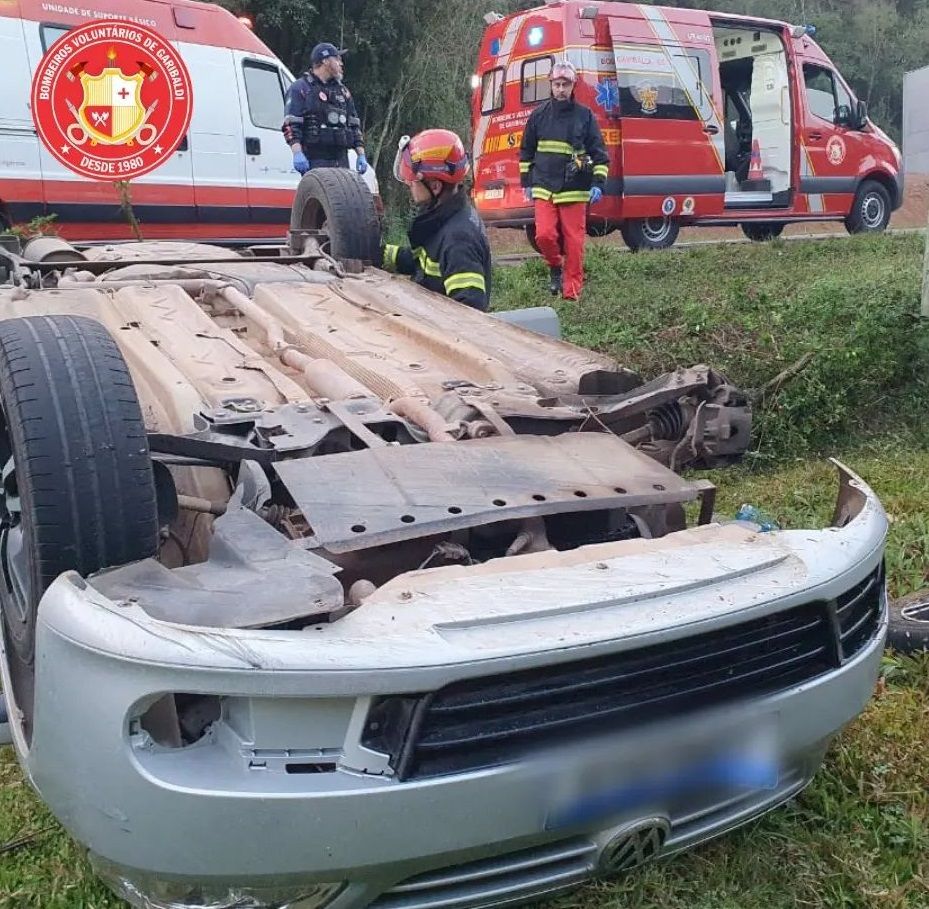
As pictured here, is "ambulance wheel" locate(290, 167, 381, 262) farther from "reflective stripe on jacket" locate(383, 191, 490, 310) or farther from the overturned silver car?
the overturned silver car

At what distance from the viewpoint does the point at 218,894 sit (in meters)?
1.74

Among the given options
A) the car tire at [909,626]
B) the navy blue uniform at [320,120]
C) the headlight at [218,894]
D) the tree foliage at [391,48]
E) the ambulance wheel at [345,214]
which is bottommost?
the car tire at [909,626]

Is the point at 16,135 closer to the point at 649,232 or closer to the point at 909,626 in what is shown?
the point at 649,232

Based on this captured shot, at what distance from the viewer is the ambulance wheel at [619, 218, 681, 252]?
36.6ft

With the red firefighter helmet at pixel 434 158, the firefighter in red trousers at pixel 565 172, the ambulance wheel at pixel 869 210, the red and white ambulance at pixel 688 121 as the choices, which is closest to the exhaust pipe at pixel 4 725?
the red firefighter helmet at pixel 434 158

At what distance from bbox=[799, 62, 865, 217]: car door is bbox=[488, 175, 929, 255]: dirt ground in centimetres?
113

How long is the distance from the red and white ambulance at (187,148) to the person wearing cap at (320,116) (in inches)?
64.3

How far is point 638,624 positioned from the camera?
173cm

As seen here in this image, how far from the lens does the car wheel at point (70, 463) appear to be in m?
1.93

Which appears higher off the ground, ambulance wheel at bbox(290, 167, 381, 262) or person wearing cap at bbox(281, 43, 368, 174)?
person wearing cap at bbox(281, 43, 368, 174)

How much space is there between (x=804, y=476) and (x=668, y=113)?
7.54 meters

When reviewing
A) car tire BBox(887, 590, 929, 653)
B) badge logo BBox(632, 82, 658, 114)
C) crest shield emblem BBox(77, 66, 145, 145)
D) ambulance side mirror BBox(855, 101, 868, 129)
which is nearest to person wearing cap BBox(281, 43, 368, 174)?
crest shield emblem BBox(77, 66, 145, 145)

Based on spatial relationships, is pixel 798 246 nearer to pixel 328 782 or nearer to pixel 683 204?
pixel 683 204

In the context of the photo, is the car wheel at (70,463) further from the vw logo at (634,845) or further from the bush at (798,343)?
the bush at (798,343)
